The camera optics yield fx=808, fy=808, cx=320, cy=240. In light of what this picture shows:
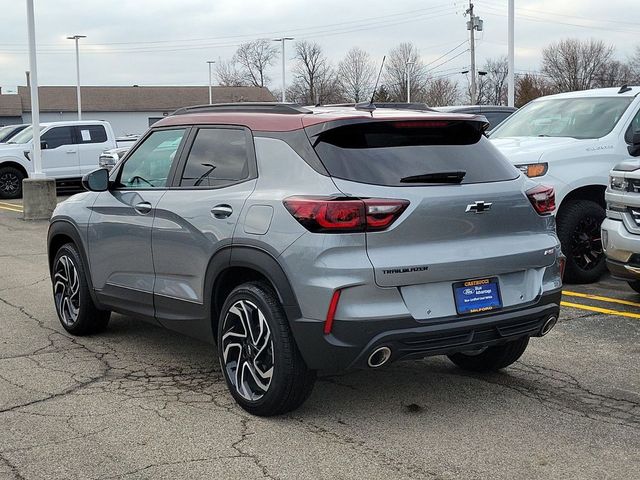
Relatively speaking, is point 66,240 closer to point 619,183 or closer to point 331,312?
point 331,312

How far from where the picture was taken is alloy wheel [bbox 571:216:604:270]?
8398 millimetres

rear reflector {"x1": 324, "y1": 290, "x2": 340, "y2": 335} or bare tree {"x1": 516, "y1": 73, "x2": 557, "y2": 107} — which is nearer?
rear reflector {"x1": 324, "y1": 290, "x2": 340, "y2": 335}

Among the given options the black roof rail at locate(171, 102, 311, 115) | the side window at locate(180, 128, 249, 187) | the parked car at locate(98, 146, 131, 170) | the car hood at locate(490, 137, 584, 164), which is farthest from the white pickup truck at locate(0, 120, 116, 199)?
the side window at locate(180, 128, 249, 187)

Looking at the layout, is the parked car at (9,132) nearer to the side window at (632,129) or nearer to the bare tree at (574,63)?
the side window at (632,129)

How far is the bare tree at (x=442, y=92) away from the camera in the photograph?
7602 centimetres

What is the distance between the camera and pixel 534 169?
8312 mm

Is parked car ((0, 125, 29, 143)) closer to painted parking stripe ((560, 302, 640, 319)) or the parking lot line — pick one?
the parking lot line

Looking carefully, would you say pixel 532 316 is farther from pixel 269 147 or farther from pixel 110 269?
pixel 110 269

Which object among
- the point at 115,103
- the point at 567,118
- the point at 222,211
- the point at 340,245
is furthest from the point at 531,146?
the point at 115,103

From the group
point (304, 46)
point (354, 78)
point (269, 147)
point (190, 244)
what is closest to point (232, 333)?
point (190, 244)

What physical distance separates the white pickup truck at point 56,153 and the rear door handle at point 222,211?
16922mm

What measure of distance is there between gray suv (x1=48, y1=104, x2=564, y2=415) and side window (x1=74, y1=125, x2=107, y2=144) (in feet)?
55.0

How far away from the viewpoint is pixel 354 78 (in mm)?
81812

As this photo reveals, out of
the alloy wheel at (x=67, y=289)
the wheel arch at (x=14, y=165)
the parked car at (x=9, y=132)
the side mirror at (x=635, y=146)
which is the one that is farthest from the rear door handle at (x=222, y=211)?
the parked car at (x=9, y=132)
